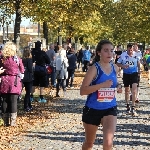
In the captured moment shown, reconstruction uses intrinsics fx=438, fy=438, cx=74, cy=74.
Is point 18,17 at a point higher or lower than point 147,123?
higher

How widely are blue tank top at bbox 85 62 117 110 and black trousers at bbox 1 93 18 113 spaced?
425 centimetres

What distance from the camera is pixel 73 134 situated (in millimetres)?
9141

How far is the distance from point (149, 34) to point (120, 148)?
1239 inches

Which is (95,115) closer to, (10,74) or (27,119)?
(10,74)

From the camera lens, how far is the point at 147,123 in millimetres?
10633

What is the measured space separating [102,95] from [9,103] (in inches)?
180

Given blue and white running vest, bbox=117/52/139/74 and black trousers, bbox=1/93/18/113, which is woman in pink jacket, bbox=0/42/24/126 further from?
blue and white running vest, bbox=117/52/139/74

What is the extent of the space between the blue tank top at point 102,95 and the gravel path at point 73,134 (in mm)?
2227

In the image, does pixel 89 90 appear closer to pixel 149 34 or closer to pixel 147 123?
pixel 147 123

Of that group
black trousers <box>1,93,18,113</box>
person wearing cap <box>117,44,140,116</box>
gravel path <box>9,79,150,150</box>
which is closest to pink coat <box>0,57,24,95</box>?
black trousers <box>1,93,18,113</box>

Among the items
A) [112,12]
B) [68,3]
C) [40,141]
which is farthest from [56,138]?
[112,12]

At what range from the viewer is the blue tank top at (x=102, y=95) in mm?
5620

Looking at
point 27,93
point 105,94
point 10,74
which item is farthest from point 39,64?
point 105,94

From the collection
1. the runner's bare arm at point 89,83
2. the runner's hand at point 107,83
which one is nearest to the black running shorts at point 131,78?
the runner's bare arm at point 89,83
